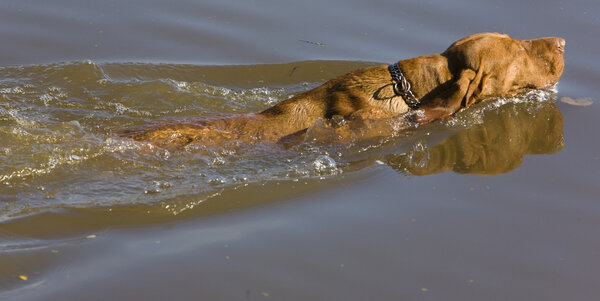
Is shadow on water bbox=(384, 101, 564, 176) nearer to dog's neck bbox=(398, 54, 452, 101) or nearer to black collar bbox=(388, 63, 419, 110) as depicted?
black collar bbox=(388, 63, 419, 110)

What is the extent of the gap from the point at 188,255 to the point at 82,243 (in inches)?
31.9

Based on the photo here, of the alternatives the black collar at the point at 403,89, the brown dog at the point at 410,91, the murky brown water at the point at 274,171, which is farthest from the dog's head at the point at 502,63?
the murky brown water at the point at 274,171

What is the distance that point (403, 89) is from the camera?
7004mm

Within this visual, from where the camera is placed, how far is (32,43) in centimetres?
929

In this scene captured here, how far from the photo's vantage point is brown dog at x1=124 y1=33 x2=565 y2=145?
6.81 metres

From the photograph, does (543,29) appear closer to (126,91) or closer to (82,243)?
(126,91)

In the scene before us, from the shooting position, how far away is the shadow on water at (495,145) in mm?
6676

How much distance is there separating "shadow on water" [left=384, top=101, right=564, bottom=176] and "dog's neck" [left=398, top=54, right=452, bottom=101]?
1.77 ft

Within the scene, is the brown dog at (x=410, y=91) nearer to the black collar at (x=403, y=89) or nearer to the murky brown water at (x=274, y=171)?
the black collar at (x=403, y=89)

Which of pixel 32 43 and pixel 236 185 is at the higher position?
pixel 32 43

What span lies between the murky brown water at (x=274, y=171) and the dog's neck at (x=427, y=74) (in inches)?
16.2

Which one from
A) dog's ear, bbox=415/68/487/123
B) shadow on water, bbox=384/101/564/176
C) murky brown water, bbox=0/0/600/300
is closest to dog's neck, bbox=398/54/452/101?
dog's ear, bbox=415/68/487/123

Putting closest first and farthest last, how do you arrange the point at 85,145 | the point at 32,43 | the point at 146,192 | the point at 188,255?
the point at 188,255 < the point at 146,192 < the point at 85,145 < the point at 32,43

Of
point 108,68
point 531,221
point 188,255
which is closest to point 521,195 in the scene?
point 531,221
